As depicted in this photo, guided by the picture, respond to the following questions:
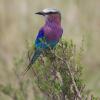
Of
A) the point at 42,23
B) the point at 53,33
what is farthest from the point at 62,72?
the point at 42,23

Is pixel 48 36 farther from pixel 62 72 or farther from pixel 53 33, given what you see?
pixel 62 72

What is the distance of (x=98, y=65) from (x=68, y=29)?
3.35 feet

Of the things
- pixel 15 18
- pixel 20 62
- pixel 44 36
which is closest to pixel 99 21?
pixel 15 18

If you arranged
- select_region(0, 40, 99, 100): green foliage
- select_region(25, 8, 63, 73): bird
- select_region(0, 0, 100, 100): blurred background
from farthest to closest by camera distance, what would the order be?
select_region(0, 0, 100, 100): blurred background, select_region(25, 8, 63, 73): bird, select_region(0, 40, 99, 100): green foliage

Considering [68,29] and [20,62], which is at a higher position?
[20,62]

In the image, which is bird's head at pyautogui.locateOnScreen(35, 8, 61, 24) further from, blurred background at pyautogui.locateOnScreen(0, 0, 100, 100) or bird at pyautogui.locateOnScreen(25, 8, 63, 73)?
blurred background at pyautogui.locateOnScreen(0, 0, 100, 100)

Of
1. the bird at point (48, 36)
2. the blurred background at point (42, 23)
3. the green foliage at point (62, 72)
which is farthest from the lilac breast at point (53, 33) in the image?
the blurred background at point (42, 23)

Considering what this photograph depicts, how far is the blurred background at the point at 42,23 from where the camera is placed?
35.4 ft

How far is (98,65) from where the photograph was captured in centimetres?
1147

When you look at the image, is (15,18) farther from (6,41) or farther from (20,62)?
(20,62)

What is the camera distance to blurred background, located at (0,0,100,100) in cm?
1078

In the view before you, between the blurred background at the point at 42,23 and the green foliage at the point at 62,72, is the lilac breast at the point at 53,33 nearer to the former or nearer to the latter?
the green foliage at the point at 62,72

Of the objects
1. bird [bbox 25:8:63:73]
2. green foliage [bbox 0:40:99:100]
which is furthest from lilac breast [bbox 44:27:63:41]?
green foliage [bbox 0:40:99:100]

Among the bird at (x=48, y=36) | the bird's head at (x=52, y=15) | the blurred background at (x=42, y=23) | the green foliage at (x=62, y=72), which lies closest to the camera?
the green foliage at (x=62, y=72)
